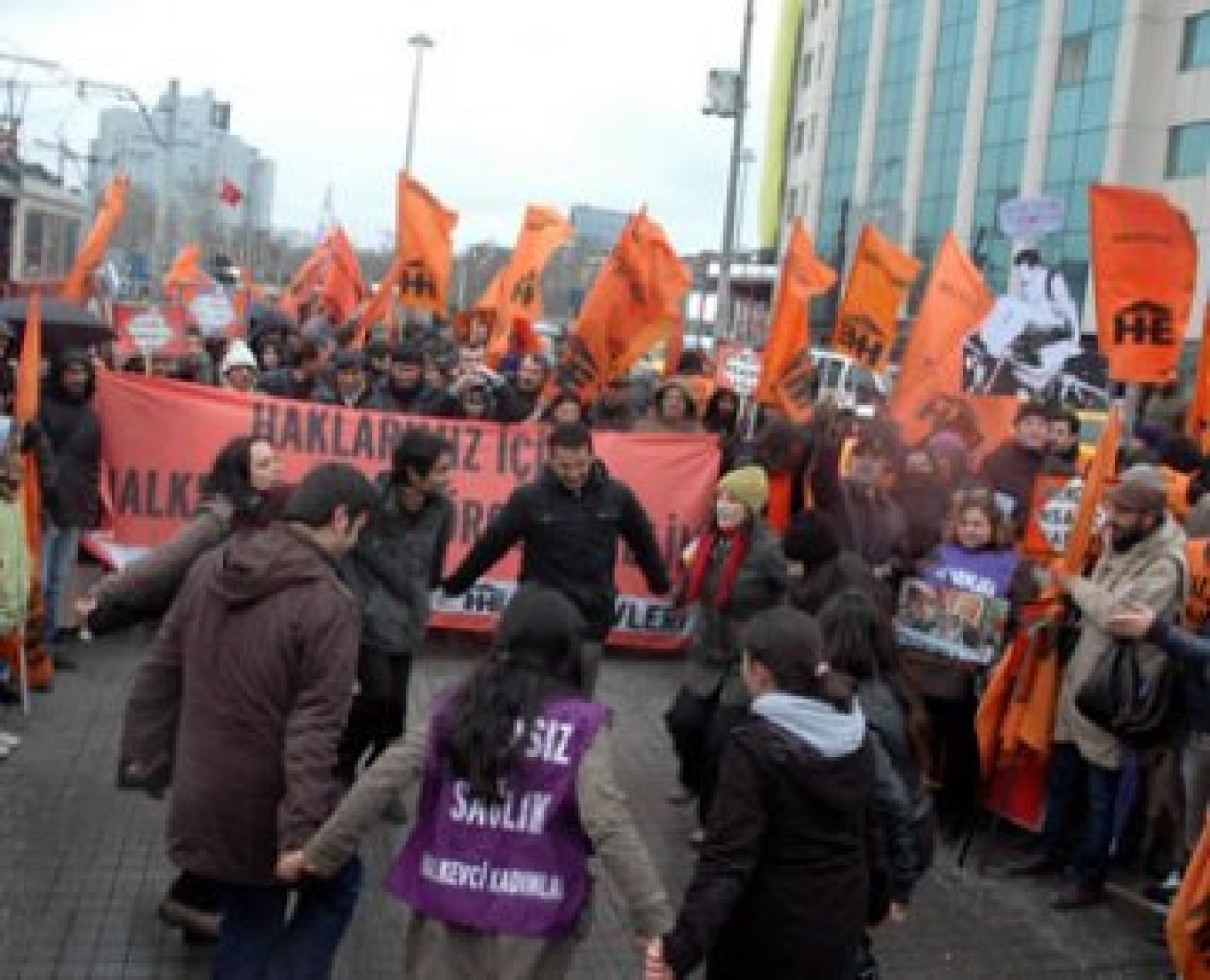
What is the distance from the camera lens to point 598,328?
9.41 metres

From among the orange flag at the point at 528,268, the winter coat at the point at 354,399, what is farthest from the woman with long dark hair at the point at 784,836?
the orange flag at the point at 528,268

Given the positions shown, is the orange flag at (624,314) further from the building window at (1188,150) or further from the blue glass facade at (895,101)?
the blue glass facade at (895,101)

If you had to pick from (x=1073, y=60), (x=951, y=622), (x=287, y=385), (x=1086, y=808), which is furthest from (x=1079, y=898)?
(x=1073, y=60)

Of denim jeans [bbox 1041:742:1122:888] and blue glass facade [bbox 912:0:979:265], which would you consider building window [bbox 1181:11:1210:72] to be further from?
denim jeans [bbox 1041:742:1122:888]

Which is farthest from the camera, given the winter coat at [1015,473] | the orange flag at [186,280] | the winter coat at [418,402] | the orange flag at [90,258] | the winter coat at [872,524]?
the orange flag at [186,280]

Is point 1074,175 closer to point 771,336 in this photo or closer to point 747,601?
point 771,336

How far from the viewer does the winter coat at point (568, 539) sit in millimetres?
5824

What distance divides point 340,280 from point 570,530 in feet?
41.7

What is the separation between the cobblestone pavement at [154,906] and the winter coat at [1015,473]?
6.78 feet

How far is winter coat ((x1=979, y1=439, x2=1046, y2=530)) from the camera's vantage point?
7.52m

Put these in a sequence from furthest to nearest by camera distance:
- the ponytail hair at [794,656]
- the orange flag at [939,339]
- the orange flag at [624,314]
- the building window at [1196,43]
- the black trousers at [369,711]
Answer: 1. the building window at [1196,43]
2. the orange flag at [624,314]
3. the orange flag at [939,339]
4. the black trousers at [369,711]
5. the ponytail hair at [794,656]

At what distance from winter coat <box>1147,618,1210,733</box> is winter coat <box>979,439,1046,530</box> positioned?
2.14 m

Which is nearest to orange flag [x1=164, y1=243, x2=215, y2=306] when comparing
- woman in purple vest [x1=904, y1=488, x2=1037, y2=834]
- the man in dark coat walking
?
woman in purple vest [x1=904, y1=488, x2=1037, y2=834]

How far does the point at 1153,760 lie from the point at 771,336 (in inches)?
157
